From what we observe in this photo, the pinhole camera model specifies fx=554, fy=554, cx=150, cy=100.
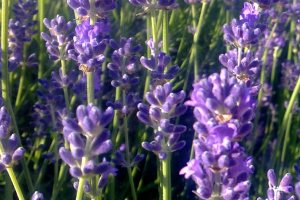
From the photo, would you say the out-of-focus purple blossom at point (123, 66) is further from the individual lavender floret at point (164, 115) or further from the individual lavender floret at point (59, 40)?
the individual lavender floret at point (164, 115)

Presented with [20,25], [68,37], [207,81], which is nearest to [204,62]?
[20,25]

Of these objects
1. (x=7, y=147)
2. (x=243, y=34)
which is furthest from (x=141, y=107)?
(x=243, y=34)

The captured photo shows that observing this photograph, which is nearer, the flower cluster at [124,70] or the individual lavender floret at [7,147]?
the individual lavender floret at [7,147]

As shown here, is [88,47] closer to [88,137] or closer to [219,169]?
[88,137]

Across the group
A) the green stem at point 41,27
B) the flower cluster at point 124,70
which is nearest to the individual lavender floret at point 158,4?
the flower cluster at point 124,70

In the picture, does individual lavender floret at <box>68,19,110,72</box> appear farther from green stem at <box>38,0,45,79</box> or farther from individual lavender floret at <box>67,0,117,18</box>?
green stem at <box>38,0,45,79</box>

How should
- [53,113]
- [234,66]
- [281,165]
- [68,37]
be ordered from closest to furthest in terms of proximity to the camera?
1. [234,66]
2. [68,37]
3. [53,113]
4. [281,165]

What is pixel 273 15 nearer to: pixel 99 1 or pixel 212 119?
pixel 99 1
